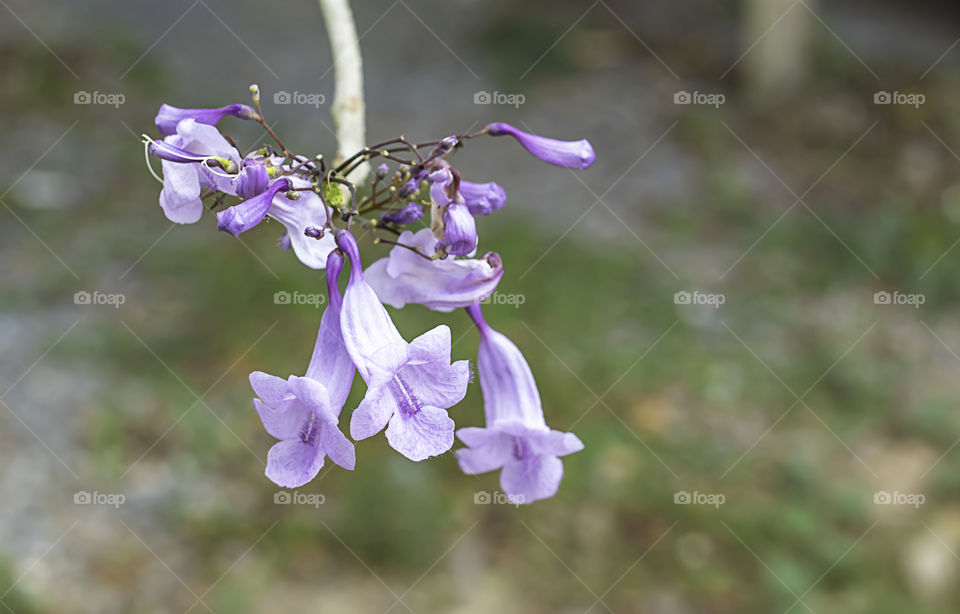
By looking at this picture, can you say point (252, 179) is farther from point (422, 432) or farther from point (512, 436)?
point (512, 436)

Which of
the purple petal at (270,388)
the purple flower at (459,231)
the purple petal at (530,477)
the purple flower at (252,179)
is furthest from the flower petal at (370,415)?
the purple petal at (530,477)

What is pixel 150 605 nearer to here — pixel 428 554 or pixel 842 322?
pixel 428 554

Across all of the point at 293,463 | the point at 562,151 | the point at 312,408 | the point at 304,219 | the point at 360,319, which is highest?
the point at 562,151

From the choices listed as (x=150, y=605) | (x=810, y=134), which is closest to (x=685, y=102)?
(x=810, y=134)

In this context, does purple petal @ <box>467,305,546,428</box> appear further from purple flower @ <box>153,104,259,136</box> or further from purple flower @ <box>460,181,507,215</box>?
purple flower @ <box>153,104,259,136</box>

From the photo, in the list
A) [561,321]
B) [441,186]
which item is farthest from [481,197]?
[561,321]

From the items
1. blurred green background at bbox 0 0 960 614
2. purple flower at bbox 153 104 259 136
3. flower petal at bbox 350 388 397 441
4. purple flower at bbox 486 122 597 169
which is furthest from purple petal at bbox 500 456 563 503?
blurred green background at bbox 0 0 960 614

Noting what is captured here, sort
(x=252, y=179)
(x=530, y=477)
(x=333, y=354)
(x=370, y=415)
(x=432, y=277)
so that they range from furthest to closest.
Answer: (x=530, y=477), (x=432, y=277), (x=333, y=354), (x=252, y=179), (x=370, y=415)
